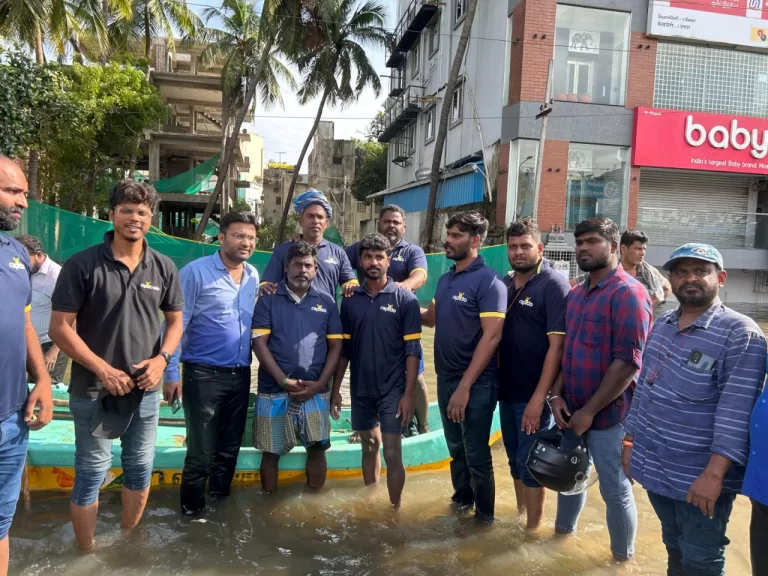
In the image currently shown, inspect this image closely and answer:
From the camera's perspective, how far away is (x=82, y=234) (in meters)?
10.2

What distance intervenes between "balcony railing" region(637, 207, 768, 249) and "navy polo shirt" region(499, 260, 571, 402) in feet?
46.0

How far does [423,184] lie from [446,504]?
16.1m

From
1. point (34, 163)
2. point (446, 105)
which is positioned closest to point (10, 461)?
point (446, 105)

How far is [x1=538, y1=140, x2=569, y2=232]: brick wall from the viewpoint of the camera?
14.9 m

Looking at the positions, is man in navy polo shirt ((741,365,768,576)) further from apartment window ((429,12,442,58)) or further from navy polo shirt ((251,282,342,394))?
apartment window ((429,12,442,58))

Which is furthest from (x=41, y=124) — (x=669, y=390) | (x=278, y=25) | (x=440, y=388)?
(x=669, y=390)

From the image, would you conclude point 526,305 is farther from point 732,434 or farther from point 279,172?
point 279,172

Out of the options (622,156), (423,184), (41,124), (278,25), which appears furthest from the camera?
(278,25)

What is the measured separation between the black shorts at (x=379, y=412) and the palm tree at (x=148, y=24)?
2222 centimetres

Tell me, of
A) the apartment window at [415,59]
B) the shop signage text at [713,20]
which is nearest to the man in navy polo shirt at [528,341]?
the shop signage text at [713,20]

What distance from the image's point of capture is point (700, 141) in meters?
15.5

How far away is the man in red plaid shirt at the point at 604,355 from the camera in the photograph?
3309mm

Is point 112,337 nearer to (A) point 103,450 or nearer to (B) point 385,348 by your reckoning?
(A) point 103,450

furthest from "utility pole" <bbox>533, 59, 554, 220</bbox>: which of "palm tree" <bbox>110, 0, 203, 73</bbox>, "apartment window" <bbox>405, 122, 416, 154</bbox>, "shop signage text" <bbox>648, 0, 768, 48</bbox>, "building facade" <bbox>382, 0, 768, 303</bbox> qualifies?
"palm tree" <bbox>110, 0, 203, 73</bbox>
